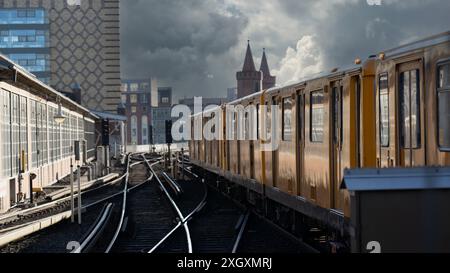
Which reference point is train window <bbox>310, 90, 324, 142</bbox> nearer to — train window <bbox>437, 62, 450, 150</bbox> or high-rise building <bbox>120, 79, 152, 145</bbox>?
train window <bbox>437, 62, 450, 150</bbox>

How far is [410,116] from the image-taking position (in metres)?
7.79

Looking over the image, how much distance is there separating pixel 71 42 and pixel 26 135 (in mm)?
35193

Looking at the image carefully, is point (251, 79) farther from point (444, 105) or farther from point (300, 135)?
point (444, 105)

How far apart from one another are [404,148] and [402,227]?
307 cm

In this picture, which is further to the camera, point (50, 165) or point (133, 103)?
point (133, 103)

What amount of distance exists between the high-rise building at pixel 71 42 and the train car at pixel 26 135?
534 inches

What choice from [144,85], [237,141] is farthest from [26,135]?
[144,85]

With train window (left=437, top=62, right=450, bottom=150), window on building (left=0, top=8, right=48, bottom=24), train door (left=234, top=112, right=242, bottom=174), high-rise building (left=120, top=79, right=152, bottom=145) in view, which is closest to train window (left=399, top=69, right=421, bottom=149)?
train window (left=437, top=62, right=450, bottom=150)

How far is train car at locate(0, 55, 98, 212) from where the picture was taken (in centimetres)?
1880

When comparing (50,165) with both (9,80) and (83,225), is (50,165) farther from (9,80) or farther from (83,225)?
(83,225)

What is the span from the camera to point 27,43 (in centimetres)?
4669

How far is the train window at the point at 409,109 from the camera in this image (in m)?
7.64

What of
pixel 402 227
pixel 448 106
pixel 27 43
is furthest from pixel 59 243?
pixel 27 43

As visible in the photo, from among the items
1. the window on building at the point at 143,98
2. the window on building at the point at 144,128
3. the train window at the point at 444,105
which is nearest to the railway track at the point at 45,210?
the train window at the point at 444,105
